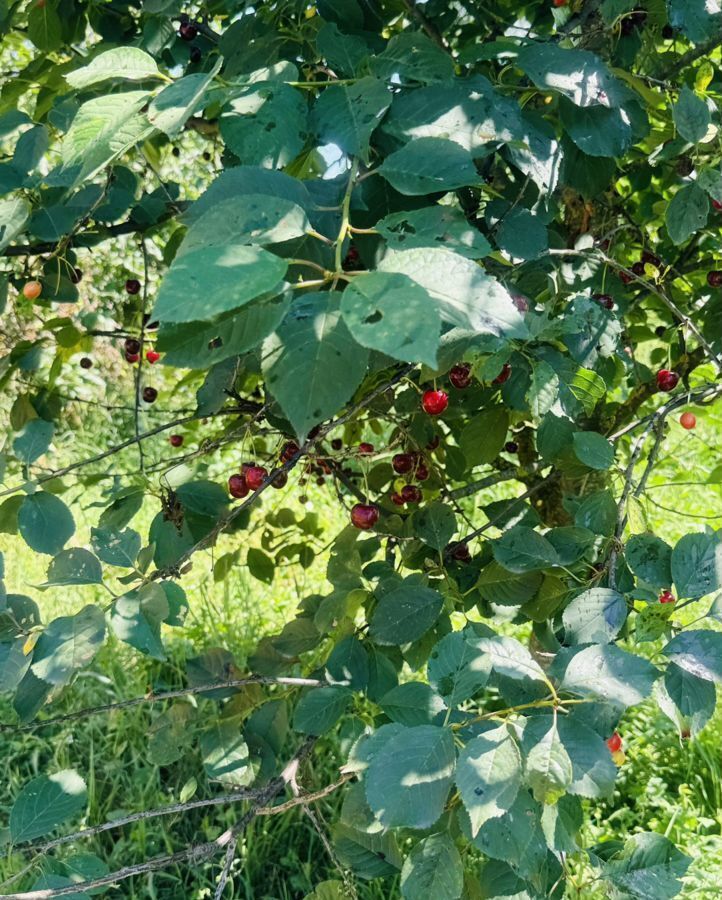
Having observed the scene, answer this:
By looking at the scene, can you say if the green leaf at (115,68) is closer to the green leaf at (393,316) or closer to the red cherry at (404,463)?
the green leaf at (393,316)

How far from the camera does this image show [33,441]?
1.37 m

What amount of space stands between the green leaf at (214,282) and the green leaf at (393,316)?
0.06 meters

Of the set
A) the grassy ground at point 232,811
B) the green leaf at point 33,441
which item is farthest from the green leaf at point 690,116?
the green leaf at point 33,441


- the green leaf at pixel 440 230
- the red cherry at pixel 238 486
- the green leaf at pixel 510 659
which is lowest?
the red cherry at pixel 238 486

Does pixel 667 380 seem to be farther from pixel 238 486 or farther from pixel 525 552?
pixel 238 486

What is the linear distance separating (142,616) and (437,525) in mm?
548

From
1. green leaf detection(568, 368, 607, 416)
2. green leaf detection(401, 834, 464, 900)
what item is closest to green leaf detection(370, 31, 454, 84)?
green leaf detection(568, 368, 607, 416)

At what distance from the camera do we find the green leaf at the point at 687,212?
1281 millimetres

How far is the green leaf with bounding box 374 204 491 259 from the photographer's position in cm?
79

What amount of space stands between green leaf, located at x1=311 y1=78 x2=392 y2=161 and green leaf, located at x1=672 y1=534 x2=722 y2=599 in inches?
20.9

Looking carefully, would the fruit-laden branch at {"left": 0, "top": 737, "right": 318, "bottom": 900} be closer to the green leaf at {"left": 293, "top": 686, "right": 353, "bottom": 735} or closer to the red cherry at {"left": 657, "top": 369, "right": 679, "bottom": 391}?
the green leaf at {"left": 293, "top": 686, "right": 353, "bottom": 735}

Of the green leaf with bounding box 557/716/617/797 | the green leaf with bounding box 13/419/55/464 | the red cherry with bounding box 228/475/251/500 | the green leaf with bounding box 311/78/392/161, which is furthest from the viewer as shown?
the red cherry with bounding box 228/475/251/500

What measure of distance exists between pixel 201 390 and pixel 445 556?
0.51m

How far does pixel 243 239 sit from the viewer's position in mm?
725
